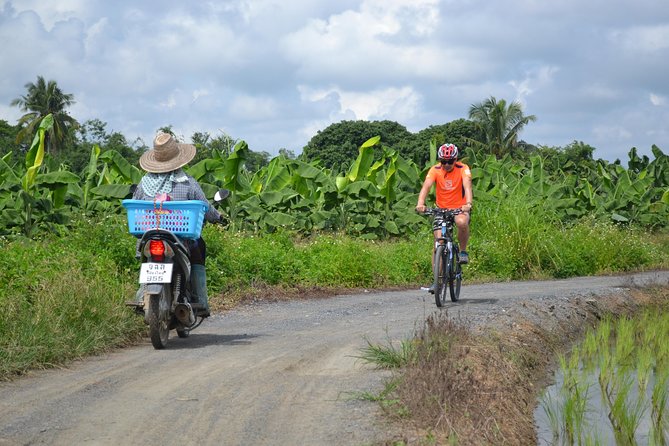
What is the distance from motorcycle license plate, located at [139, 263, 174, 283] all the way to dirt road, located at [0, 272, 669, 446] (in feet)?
2.19

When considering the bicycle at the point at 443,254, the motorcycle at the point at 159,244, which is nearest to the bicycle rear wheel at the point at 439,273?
the bicycle at the point at 443,254

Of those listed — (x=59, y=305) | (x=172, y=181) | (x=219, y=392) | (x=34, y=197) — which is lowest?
(x=219, y=392)

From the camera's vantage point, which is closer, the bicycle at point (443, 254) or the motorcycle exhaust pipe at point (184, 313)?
the motorcycle exhaust pipe at point (184, 313)

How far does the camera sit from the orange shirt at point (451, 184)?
11453 mm

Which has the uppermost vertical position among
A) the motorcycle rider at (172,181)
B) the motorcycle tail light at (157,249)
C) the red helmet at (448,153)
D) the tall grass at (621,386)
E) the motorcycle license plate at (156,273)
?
the red helmet at (448,153)

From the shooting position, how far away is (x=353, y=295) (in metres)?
14.3

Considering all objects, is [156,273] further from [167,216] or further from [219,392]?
[219,392]

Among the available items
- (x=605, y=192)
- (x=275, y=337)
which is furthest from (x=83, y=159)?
(x=275, y=337)

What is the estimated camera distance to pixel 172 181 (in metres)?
8.45

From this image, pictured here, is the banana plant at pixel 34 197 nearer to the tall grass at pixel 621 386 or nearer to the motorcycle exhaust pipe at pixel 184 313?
the motorcycle exhaust pipe at pixel 184 313

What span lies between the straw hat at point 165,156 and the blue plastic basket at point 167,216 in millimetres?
483

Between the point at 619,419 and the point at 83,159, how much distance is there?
40578 millimetres

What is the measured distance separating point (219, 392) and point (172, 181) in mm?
2734

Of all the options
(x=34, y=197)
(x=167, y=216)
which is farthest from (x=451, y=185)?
(x=34, y=197)
